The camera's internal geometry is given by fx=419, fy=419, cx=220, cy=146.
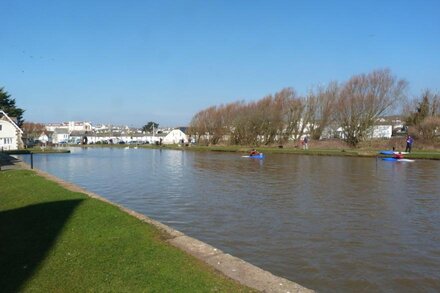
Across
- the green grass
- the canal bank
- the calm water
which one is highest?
the green grass

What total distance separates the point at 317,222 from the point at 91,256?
25.6 ft

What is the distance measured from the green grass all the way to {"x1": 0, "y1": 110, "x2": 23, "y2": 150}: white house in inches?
2456

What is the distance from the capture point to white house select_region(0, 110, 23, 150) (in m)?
67.0

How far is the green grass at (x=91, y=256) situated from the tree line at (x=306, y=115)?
49916mm

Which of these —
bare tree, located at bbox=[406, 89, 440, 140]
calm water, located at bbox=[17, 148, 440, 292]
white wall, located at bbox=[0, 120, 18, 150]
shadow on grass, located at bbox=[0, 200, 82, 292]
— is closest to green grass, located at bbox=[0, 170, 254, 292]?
shadow on grass, located at bbox=[0, 200, 82, 292]

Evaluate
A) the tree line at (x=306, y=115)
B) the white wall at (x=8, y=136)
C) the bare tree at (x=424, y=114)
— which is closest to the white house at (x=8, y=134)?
the white wall at (x=8, y=136)

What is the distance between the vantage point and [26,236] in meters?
8.95

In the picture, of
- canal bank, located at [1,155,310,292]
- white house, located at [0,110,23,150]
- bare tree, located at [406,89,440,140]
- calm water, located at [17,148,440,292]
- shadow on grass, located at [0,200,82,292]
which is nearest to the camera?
canal bank, located at [1,155,310,292]

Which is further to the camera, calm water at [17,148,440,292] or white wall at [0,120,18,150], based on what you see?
white wall at [0,120,18,150]

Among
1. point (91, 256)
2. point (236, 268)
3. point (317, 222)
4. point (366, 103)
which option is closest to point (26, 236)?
point (91, 256)

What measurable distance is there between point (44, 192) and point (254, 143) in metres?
66.7

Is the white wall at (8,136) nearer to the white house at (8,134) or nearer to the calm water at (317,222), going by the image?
the white house at (8,134)

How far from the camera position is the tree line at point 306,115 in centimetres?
5934

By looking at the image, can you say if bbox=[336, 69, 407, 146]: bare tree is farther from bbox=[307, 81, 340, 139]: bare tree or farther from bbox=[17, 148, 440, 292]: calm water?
bbox=[17, 148, 440, 292]: calm water
